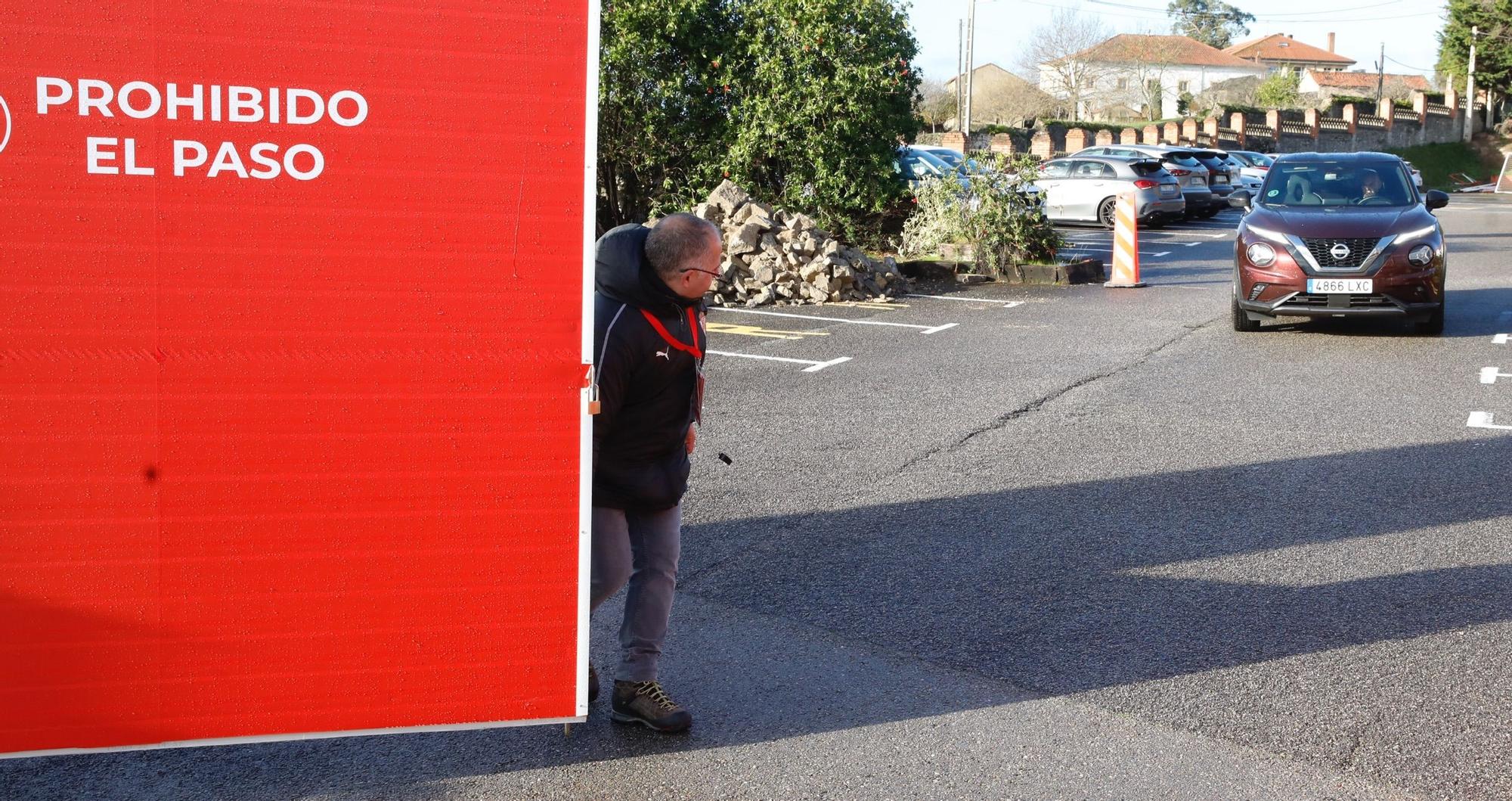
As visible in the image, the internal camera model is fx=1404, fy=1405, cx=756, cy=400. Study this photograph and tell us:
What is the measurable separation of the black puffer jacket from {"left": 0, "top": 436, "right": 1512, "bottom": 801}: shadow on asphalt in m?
0.77

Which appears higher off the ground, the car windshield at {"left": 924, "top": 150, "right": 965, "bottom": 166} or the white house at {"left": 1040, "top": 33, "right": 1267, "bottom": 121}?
the white house at {"left": 1040, "top": 33, "right": 1267, "bottom": 121}

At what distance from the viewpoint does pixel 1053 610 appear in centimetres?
544

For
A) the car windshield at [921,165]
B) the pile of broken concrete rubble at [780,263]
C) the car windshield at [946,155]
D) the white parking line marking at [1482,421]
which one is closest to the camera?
the white parking line marking at [1482,421]

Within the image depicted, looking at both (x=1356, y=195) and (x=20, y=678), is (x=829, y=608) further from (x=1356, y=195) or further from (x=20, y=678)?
(x=1356, y=195)

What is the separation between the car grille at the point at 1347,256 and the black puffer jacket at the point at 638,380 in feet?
32.1

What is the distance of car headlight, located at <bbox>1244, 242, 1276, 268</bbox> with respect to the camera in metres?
12.7

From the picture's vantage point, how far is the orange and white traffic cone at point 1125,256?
1762cm

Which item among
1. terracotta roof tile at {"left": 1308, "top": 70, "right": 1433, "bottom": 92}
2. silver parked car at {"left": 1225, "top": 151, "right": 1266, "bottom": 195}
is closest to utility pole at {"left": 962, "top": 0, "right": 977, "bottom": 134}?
silver parked car at {"left": 1225, "top": 151, "right": 1266, "bottom": 195}

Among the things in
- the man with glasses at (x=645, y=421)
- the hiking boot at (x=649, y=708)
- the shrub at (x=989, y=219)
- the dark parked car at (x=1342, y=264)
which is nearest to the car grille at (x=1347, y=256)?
the dark parked car at (x=1342, y=264)

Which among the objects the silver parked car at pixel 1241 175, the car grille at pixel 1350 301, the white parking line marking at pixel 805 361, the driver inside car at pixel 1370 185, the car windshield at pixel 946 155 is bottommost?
the white parking line marking at pixel 805 361

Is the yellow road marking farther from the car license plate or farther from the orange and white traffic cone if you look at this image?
the orange and white traffic cone

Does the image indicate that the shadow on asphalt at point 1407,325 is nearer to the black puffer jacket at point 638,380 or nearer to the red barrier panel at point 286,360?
the black puffer jacket at point 638,380

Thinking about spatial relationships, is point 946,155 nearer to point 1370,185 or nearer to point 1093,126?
point 1370,185

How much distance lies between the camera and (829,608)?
17.8 ft
